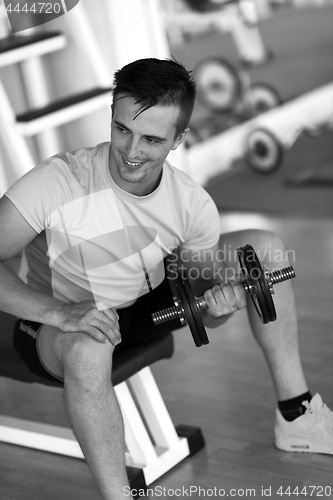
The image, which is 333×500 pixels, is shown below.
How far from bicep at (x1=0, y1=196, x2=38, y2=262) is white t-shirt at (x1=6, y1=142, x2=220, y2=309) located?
2 centimetres

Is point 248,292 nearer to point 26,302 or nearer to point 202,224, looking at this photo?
point 202,224

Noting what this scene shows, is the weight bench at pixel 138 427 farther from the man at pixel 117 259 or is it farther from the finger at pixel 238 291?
the finger at pixel 238 291

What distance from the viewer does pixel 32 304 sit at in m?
1.38

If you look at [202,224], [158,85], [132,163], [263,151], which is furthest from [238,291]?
[263,151]

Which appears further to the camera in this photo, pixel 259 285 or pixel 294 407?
pixel 294 407

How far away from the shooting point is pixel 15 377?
62.9 inches

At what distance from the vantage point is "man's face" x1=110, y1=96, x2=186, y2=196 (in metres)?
1.42

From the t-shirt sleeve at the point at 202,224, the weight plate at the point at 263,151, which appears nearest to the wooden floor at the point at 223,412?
the t-shirt sleeve at the point at 202,224

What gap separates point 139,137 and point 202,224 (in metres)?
0.26

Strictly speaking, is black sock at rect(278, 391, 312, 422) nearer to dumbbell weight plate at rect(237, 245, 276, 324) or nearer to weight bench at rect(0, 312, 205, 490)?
weight bench at rect(0, 312, 205, 490)

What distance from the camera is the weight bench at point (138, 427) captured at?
1.56 m

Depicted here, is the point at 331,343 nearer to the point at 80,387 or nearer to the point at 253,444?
the point at 253,444

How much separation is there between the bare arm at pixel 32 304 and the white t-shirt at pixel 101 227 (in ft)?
0.13

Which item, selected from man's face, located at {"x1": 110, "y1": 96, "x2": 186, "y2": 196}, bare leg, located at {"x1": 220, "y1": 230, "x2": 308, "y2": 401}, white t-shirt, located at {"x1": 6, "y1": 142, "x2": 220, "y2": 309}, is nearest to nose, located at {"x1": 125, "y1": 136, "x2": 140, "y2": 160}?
man's face, located at {"x1": 110, "y1": 96, "x2": 186, "y2": 196}
